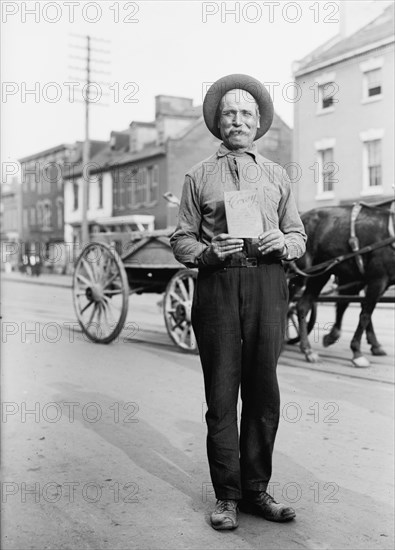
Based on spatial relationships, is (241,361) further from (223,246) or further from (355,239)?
(355,239)

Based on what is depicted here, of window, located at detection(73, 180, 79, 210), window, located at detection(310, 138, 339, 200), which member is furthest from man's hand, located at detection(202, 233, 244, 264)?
window, located at detection(73, 180, 79, 210)

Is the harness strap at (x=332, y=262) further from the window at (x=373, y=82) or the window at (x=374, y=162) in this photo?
the window at (x=373, y=82)

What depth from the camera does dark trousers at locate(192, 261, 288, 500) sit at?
352 centimetres

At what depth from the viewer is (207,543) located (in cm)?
340

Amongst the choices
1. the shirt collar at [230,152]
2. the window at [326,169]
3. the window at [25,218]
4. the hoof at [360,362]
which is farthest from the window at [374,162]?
the window at [25,218]

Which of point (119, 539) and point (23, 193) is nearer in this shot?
point (119, 539)

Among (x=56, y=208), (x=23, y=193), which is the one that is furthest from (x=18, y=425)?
(x=23, y=193)

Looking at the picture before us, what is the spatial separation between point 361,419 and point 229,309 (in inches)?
105

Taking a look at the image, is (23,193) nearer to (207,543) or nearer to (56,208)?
(56,208)

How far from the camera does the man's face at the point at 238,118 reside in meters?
3.49

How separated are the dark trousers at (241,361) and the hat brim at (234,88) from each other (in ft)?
2.41

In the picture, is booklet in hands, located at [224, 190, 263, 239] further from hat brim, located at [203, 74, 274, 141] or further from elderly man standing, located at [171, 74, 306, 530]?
hat brim, located at [203, 74, 274, 141]

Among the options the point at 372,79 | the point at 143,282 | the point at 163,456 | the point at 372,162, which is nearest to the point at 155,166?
the point at 372,79

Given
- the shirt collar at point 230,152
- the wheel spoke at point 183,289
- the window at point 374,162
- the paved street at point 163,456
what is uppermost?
the window at point 374,162
